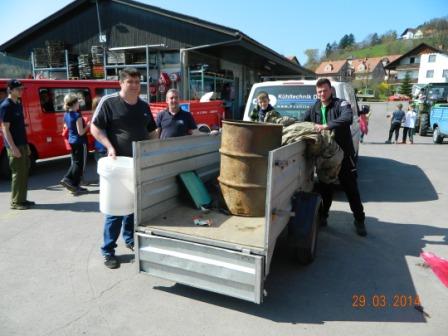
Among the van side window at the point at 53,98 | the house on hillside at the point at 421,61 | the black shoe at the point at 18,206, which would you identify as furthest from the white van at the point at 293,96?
the house on hillside at the point at 421,61

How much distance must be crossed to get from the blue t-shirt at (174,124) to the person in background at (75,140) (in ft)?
7.62

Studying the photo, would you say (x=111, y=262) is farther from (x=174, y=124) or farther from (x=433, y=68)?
(x=433, y=68)

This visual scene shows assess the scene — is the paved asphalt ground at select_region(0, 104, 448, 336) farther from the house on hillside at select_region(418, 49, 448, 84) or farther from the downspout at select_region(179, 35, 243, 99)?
the house on hillside at select_region(418, 49, 448, 84)

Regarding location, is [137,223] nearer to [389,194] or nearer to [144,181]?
[144,181]

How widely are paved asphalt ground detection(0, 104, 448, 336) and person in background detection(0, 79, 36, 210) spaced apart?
0.33 metres

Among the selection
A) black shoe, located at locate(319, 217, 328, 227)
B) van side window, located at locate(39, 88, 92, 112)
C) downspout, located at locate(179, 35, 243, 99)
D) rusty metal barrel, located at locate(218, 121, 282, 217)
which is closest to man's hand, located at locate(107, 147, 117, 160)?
rusty metal barrel, located at locate(218, 121, 282, 217)

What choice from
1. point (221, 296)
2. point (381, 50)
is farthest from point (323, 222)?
point (381, 50)

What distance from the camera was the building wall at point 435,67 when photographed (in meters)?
73.0

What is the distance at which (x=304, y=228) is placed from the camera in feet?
12.1

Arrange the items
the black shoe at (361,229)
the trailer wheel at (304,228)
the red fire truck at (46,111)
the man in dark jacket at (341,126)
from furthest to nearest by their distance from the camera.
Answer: the red fire truck at (46,111)
the black shoe at (361,229)
the man in dark jacket at (341,126)
the trailer wheel at (304,228)

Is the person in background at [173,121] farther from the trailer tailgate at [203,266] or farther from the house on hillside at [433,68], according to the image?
the house on hillside at [433,68]

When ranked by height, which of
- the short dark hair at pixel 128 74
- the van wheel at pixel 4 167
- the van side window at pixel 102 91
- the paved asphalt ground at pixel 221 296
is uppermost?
the short dark hair at pixel 128 74
